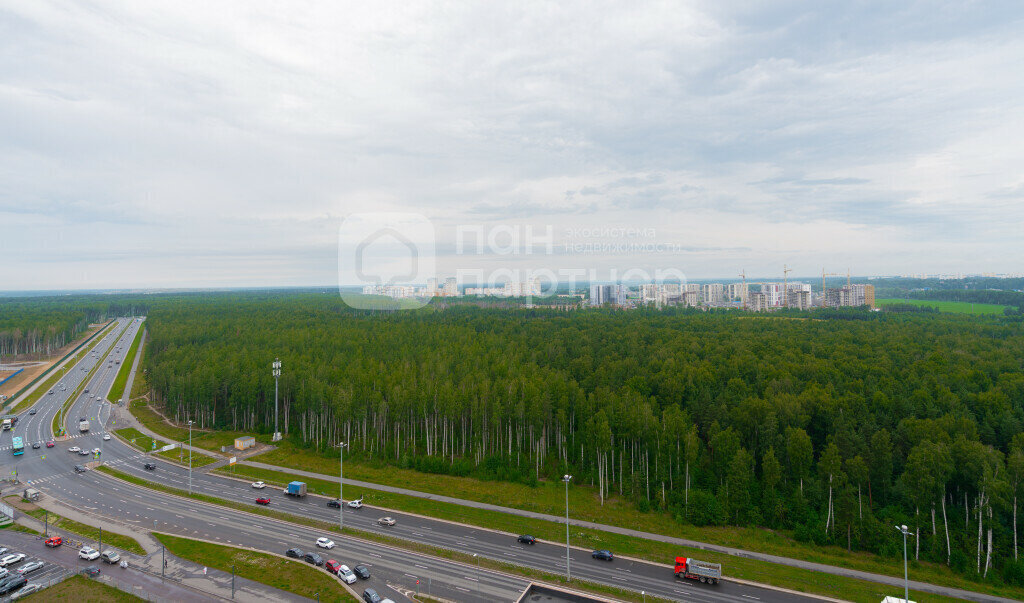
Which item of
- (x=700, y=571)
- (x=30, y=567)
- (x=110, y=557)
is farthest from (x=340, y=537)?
(x=700, y=571)

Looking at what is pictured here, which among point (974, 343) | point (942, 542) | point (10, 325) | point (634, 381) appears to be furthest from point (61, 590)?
point (10, 325)

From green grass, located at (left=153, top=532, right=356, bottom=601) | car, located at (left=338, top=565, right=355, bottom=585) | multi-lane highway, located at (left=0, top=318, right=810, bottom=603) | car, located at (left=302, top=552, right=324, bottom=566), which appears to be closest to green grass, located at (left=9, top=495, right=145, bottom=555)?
green grass, located at (left=153, top=532, right=356, bottom=601)

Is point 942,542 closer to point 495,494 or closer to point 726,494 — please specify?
point 726,494

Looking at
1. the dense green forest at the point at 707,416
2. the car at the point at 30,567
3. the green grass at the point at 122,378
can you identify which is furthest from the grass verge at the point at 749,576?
the green grass at the point at 122,378

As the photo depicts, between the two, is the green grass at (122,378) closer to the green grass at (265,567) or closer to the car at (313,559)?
the green grass at (265,567)

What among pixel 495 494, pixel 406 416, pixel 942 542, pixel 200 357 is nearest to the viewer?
pixel 942 542
